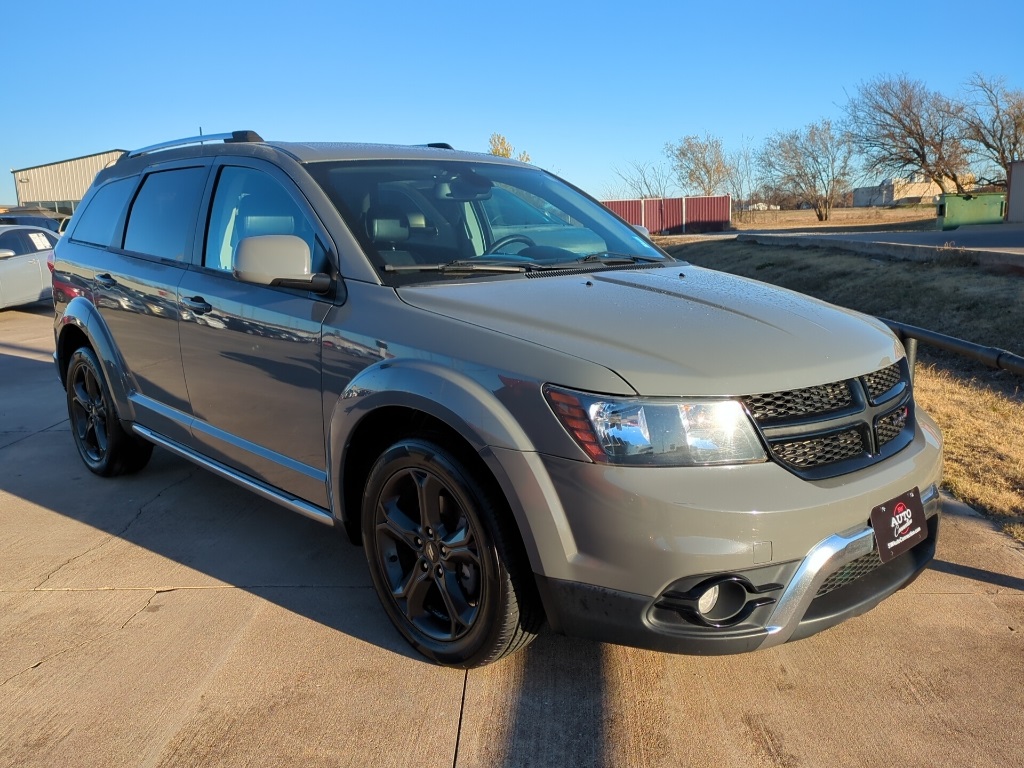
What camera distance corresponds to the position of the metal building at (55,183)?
1720 inches

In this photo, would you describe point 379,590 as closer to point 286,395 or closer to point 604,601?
point 286,395

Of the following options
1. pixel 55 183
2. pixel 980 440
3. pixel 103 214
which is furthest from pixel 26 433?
pixel 55 183

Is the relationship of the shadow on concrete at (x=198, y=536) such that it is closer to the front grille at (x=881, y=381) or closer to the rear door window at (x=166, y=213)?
the rear door window at (x=166, y=213)

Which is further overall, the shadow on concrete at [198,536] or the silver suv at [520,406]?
the shadow on concrete at [198,536]

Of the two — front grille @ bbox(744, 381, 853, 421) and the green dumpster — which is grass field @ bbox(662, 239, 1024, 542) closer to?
front grille @ bbox(744, 381, 853, 421)

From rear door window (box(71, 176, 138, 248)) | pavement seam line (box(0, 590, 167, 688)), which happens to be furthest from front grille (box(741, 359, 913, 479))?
rear door window (box(71, 176, 138, 248))

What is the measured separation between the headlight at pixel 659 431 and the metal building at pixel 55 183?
4672cm

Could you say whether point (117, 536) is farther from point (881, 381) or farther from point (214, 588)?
point (881, 381)

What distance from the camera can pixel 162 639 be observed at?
10.5 feet

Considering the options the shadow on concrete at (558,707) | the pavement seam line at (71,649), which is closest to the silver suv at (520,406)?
the shadow on concrete at (558,707)

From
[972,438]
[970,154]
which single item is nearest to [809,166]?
[970,154]

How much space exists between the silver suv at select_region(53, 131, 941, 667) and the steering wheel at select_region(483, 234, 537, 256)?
0.02m

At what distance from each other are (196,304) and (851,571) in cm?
286

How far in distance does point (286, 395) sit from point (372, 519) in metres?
0.64
